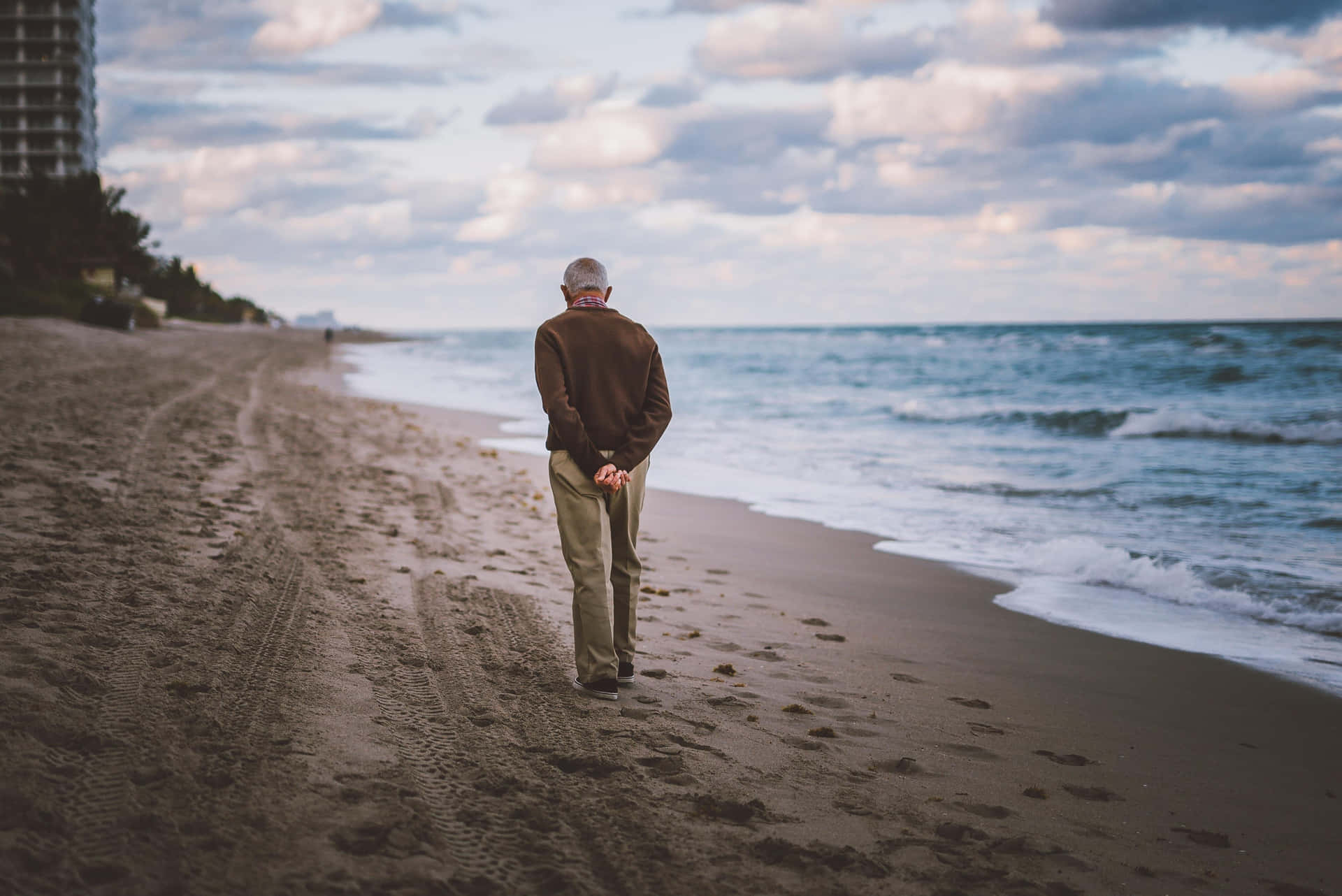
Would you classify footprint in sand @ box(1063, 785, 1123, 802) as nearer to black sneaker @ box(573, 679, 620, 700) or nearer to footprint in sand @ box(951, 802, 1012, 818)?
footprint in sand @ box(951, 802, 1012, 818)

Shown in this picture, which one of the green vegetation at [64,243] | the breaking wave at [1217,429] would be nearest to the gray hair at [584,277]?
the breaking wave at [1217,429]

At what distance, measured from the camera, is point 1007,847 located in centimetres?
303

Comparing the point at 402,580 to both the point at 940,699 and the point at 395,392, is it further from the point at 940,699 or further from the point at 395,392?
the point at 395,392

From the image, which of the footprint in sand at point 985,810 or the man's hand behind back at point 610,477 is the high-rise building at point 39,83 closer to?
the man's hand behind back at point 610,477

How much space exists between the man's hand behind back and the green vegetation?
116 feet

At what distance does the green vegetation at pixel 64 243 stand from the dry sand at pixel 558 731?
32.6 m

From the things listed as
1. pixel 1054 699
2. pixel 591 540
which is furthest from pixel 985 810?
pixel 591 540

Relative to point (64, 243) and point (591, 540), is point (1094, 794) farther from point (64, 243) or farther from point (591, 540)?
point (64, 243)

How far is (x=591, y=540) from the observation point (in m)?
4.14

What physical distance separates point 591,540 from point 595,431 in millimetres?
516

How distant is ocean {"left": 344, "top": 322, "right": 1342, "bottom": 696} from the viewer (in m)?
6.64

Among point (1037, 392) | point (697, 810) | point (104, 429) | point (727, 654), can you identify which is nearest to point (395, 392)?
point (104, 429)

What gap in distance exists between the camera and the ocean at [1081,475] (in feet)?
21.8

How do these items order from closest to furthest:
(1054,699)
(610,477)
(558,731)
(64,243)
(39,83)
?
(558,731)
(610,477)
(1054,699)
(64,243)
(39,83)
